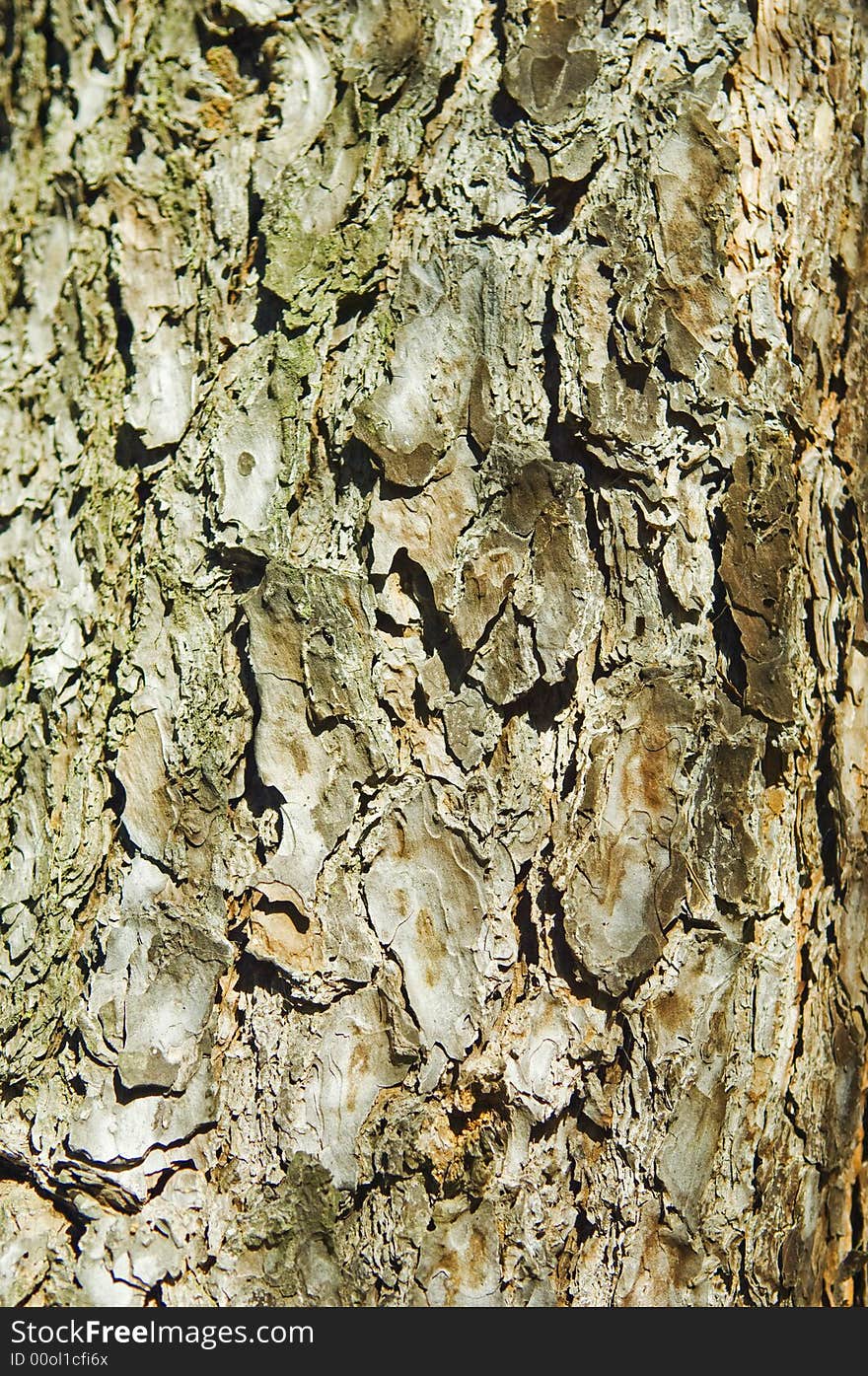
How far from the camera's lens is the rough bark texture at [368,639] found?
3.51 ft

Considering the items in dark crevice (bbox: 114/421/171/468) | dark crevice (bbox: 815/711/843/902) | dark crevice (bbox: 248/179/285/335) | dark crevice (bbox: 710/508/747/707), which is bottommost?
dark crevice (bbox: 815/711/843/902)

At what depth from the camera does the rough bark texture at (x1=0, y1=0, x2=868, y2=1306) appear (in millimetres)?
1070

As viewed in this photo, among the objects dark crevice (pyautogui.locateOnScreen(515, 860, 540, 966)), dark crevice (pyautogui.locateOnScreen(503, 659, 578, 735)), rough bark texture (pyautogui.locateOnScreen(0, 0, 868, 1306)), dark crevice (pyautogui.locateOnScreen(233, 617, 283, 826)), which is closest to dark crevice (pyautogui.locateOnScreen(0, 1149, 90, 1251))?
rough bark texture (pyautogui.locateOnScreen(0, 0, 868, 1306))

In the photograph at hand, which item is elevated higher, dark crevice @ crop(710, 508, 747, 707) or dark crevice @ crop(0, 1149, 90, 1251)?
dark crevice @ crop(710, 508, 747, 707)

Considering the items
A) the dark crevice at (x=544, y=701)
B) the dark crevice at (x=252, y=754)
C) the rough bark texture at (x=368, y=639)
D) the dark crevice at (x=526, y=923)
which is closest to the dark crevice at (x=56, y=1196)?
the rough bark texture at (x=368, y=639)

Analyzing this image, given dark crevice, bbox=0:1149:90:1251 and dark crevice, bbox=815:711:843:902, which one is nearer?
dark crevice, bbox=0:1149:90:1251

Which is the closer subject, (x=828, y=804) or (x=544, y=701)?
(x=544, y=701)

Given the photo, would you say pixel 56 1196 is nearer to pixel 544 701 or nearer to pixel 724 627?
pixel 544 701

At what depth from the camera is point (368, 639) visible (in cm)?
109

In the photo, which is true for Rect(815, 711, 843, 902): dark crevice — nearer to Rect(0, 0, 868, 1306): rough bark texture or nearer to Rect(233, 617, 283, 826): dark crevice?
Rect(0, 0, 868, 1306): rough bark texture

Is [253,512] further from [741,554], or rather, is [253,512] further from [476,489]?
[741,554]

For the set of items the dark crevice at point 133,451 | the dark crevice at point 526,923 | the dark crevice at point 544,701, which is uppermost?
the dark crevice at point 133,451

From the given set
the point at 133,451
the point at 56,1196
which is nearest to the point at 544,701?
the point at 133,451

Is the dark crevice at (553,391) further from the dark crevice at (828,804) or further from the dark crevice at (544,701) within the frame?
the dark crevice at (828,804)
